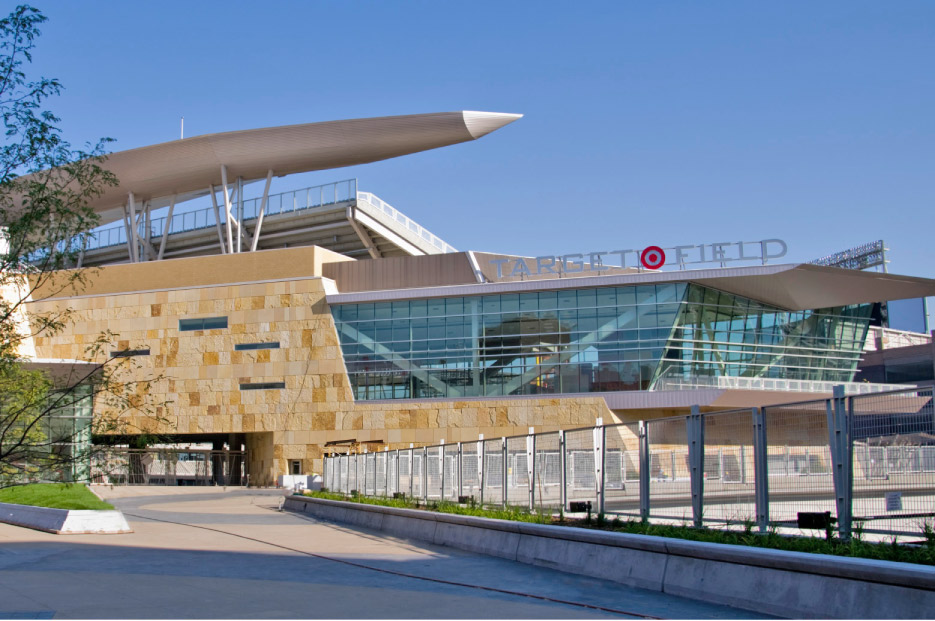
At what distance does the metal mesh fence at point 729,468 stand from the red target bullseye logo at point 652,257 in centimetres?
3552

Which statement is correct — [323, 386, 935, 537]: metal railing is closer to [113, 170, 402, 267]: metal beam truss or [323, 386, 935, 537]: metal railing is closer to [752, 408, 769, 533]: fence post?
[752, 408, 769, 533]: fence post

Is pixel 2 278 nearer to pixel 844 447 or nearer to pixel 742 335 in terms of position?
pixel 844 447

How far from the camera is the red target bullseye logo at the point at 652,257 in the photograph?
48.3 meters

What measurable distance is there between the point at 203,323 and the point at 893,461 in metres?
50.3

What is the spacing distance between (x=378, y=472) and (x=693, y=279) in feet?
77.7

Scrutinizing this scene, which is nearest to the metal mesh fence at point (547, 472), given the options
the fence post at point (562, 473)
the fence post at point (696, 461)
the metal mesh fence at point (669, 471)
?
the fence post at point (562, 473)

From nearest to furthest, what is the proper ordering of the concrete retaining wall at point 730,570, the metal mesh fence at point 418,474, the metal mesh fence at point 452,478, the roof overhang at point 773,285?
1. the concrete retaining wall at point 730,570
2. the metal mesh fence at point 452,478
3. the metal mesh fence at point 418,474
4. the roof overhang at point 773,285

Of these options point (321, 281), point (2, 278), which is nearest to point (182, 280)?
point (321, 281)

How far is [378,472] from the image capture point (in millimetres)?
29406

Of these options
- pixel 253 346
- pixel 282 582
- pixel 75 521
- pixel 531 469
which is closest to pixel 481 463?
pixel 531 469

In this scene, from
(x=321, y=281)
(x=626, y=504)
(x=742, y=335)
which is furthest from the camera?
(x=321, y=281)

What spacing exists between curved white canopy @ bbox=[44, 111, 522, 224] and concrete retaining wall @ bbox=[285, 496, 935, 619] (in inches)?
1509

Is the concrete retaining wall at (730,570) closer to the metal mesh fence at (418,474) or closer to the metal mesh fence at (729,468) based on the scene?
the metal mesh fence at (729,468)

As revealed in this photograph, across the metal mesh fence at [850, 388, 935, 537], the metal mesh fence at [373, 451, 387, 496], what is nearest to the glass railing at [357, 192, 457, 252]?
the metal mesh fence at [373, 451, 387, 496]
